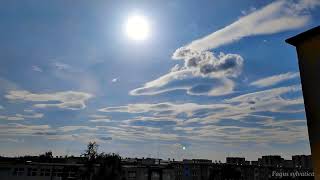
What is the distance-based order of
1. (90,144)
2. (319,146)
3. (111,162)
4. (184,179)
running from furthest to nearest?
1. (184,179)
2. (90,144)
3. (111,162)
4. (319,146)

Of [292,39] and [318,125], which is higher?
[292,39]

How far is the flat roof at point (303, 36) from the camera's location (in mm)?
11375

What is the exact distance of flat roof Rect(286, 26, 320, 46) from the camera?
37.3 ft

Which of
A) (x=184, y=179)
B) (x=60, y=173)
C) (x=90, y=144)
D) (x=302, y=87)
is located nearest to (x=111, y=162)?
(x=90, y=144)

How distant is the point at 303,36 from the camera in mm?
11773

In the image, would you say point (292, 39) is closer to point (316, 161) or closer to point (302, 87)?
point (302, 87)

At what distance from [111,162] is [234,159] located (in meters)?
115

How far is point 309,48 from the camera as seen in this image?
11.7 metres

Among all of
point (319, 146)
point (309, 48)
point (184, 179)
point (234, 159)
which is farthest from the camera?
point (234, 159)

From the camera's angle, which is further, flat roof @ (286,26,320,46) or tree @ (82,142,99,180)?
tree @ (82,142,99,180)

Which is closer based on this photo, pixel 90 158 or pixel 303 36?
pixel 303 36

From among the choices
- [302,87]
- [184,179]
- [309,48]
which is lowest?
[184,179]

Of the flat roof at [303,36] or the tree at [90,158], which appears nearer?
the flat roof at [303,36]

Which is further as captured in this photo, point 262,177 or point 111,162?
point 262,177
